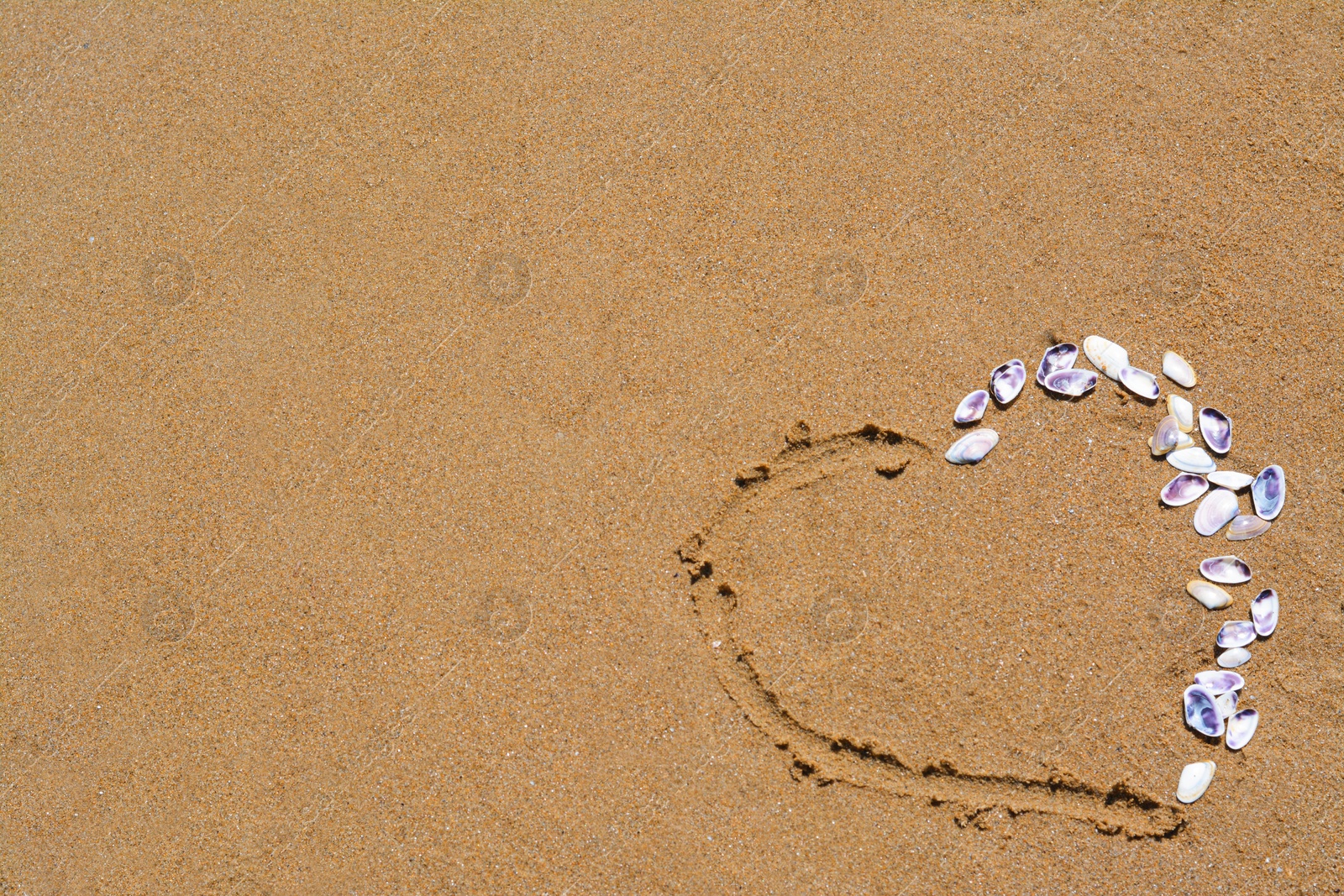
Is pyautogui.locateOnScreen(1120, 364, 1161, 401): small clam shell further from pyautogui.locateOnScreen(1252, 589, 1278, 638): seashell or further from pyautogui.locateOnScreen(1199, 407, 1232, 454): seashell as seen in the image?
pyautogui.locateOnScreen(1252, 589, 1278, 638): seashell

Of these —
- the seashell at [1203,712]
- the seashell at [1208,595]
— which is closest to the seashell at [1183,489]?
the seashell at [1208,595]

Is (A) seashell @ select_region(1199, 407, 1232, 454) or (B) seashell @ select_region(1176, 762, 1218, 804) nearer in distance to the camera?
(B) seashell @ select_region(1176, 762, 1218, 804)

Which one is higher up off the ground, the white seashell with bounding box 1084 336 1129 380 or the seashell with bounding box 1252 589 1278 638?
the white seashell with bounding box 1084 336 1129 380

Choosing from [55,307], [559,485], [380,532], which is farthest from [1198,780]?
[55,307]

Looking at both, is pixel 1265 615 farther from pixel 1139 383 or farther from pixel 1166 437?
pixel 1139 383

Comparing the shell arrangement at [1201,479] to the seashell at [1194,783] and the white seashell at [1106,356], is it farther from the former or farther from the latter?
the seashell at [1194,783]

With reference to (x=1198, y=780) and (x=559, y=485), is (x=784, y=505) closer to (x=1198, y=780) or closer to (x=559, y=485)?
(x=559, y=485)

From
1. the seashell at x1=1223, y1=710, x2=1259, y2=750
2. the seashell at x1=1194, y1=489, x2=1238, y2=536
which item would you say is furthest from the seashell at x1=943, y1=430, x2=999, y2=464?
the seashell at x1=1223, y1=710, x2=1259, y2=750
